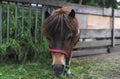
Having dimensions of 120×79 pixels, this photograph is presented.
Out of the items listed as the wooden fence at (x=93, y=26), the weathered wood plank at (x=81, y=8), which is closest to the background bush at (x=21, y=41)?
the wooden fence at (x=93, y=26)

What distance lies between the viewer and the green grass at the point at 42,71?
3859 mm

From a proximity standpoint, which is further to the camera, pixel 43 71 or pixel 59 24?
pixel 43 71

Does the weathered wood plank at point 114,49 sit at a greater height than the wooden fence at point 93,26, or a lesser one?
lesser

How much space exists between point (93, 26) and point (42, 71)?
2615 mm

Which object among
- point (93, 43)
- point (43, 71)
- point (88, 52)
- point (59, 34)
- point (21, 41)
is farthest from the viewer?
point (93, 43)

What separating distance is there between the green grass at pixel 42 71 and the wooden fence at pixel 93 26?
2.52 feet

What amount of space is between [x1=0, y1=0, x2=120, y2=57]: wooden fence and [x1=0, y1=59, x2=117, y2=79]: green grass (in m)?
0.77

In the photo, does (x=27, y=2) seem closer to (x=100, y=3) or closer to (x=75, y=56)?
(x=75, y=56)

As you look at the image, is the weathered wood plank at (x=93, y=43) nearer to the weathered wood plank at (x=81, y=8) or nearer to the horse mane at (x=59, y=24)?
the weathered wood plank at (x=81, y=8)

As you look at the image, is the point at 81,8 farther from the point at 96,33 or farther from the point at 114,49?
the point at 114,49

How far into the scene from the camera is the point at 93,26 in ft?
20.6

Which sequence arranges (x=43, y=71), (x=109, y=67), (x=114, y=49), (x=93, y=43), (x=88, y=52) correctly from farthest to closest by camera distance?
(x=114, y=49), (x=93, y=43), (x=88, y=52), (x=109, y=67), (x=43, y=71)

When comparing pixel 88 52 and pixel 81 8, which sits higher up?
pixel 81 8

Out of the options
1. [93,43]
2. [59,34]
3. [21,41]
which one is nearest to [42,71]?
[21,41]
